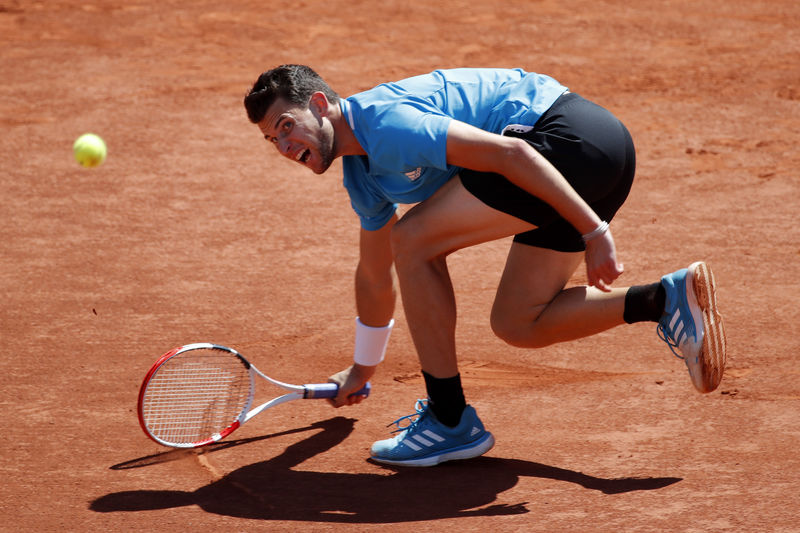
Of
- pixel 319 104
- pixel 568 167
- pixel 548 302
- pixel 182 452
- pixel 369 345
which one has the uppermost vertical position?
pixel 319 104

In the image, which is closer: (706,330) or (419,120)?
(419,120)

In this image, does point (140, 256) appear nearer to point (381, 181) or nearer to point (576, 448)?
point (381, 181)

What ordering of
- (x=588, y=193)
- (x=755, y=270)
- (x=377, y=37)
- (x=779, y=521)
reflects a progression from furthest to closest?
(x=377, y=37) → (x=755, y=270) → (x=588, y=193) → (x=779, y=521)

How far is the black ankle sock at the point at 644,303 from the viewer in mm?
3391

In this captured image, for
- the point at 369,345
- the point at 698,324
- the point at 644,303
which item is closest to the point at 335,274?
the point at 369,345

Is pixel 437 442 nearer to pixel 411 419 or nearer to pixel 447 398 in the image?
pixel 447 398

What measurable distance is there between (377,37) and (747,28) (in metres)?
3.27

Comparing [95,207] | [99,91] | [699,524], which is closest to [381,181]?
[699,524]

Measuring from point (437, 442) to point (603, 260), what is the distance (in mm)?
867

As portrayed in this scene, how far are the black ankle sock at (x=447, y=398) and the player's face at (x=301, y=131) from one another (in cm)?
80

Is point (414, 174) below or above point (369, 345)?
above

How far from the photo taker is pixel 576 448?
355 cm

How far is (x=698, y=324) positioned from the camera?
3318 millimetres

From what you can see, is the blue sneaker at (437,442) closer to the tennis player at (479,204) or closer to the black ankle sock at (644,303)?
the tennis player at (479,204)
